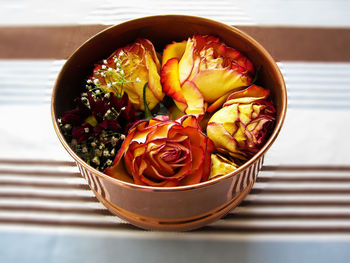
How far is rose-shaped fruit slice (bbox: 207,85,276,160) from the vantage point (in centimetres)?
39

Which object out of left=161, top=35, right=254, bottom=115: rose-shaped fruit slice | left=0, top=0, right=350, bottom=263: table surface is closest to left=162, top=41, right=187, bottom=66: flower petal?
left=161, top=35, right=254, bottom=115: rose-shaped fruit slice

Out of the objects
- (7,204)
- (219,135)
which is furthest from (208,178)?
(7,204)

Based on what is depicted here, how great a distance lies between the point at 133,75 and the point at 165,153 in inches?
4.7

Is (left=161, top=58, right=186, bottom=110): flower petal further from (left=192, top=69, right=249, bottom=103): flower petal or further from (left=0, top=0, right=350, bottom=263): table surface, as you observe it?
(left=0, top=0, right=350, bottom=263): table surface

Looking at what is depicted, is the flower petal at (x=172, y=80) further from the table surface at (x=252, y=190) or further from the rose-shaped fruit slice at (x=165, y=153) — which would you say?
the table surface at (x=252, y=190)

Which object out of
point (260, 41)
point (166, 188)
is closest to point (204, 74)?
point (166, 188)

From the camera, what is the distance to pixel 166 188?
0.35m

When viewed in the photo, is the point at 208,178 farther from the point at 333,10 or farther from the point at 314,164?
the point at 333,10

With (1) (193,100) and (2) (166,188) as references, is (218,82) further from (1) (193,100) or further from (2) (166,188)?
(2) (166,188)

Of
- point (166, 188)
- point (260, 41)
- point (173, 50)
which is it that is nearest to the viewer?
point (166, 188)

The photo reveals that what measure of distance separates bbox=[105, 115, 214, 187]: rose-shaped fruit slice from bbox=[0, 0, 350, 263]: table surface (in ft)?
→ 0.42

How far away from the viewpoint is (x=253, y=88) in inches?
16.6

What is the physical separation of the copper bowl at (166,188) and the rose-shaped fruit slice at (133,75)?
0.03 metres

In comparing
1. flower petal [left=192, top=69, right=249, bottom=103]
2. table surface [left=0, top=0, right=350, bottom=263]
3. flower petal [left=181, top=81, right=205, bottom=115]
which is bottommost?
table surface [left=0, top=0, right=350, bottom=263]
